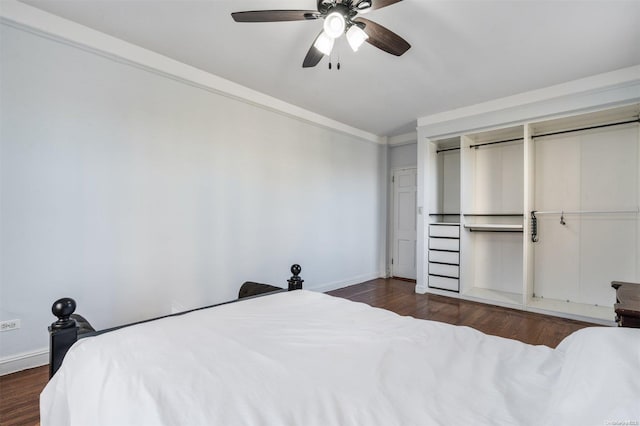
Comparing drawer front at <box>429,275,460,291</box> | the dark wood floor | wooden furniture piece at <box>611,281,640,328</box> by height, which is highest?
wooden furniture piece at <box>611,281,640,328</box>

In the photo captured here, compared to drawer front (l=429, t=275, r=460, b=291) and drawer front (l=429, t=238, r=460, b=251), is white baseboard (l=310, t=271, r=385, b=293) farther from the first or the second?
drawer front (l=429, t=238, r=460, b=251)

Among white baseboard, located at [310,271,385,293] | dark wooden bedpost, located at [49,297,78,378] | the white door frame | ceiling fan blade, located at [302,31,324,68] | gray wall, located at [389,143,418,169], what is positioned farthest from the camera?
the white door frame

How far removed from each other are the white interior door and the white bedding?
167 inches

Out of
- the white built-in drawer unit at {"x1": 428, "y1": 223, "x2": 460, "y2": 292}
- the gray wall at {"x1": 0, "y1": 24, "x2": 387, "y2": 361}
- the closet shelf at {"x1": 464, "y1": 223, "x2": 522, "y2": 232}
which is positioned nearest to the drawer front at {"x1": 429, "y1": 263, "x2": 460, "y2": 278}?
the white built-in drawer unit at {"x1": 428, "y1": 223, "x2": 460, "y2": 292}

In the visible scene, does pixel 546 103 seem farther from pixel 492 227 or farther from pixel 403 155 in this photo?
pixel 403 155

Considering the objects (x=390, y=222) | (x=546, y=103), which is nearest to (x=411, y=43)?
(x=546, y=103)

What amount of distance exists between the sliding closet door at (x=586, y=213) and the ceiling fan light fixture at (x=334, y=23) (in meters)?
3.50

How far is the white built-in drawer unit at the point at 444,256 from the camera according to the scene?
4234mm

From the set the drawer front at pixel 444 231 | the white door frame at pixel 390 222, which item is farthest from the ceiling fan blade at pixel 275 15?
the white door frame at pixel 390 222

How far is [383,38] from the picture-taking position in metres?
2.08

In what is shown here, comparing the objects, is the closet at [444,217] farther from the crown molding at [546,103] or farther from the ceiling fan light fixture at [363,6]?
the ceiling fan light fixture at [363,6]

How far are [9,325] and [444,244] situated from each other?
4.72 meters

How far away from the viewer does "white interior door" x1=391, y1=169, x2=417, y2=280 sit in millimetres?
5430

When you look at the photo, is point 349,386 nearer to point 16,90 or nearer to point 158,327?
point 158,327
